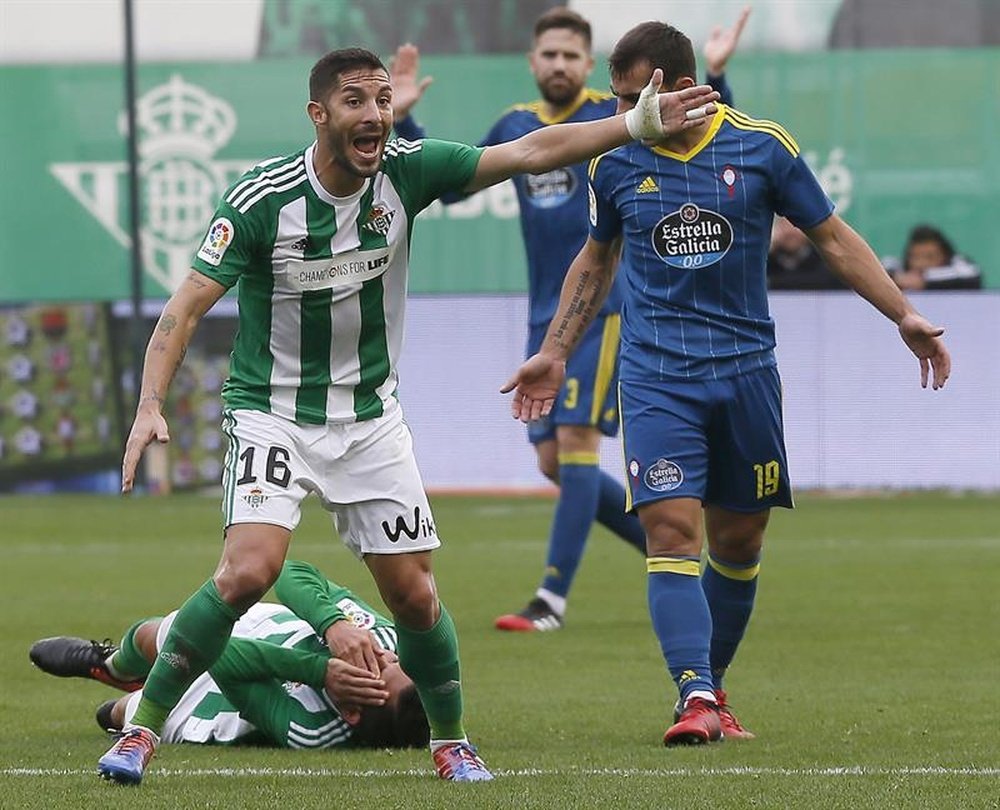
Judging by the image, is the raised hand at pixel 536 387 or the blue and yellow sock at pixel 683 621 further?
the raised hand at pixel 536 387

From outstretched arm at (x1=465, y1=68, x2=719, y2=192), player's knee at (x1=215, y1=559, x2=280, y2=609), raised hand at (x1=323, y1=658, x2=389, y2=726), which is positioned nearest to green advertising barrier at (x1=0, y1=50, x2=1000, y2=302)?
raised hand at (x1=323, y1=658, x2=389, y2=726)

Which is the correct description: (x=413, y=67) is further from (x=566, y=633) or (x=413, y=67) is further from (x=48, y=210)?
(x=48, y=210)

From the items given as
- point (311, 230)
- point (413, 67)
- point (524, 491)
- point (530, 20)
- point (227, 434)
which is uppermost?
point (530, 20)

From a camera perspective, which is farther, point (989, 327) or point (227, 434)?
point (989, 327)

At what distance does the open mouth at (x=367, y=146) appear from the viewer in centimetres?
582

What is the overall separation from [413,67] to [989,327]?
12.7m

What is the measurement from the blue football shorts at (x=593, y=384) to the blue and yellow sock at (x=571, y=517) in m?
0.19

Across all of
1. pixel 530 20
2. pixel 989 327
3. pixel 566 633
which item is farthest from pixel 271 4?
pixel 566 633

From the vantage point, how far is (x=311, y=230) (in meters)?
5.92

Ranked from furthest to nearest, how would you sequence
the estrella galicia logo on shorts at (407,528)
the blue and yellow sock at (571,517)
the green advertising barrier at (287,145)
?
1. the green advertising barrier at (287,145)
2. the blue and yellow sock at (571,517)
3. the estrella galicia logo on shorts at (407,528)

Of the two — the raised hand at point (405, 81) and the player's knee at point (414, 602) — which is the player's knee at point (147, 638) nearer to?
the player's knee at point (414, 602)

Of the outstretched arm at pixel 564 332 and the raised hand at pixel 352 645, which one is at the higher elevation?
the outstretched arm at pixel 564 332

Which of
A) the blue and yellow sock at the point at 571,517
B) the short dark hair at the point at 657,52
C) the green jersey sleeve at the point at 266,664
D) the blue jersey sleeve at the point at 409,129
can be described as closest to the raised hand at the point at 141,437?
the green jersey sleeve at the point at 266,664

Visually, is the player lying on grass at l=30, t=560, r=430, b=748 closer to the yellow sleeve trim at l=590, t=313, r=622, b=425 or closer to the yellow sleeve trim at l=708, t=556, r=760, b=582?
the yellow sleeve trim at l=708, t=556, r=760, b=582
